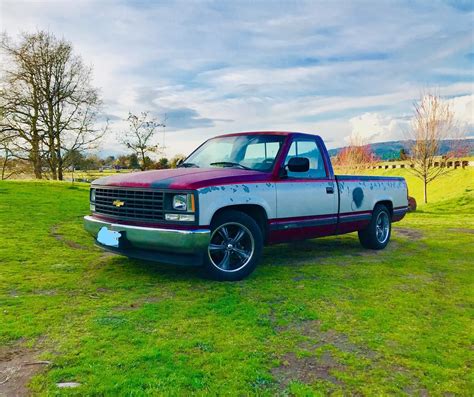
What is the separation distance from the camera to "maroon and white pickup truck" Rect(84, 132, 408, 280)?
4.65 metres

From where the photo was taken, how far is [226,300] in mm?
4188

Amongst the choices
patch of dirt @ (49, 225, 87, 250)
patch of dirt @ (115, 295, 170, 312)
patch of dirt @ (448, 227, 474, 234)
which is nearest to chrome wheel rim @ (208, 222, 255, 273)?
patch of dirt @ (115, 295, 170, 312)

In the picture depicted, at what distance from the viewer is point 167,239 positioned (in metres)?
4.57

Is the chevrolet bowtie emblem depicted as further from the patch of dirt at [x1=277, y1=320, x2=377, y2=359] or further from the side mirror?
the patch of dirt at [x1=277, y1=320, x2=377, y2=359]

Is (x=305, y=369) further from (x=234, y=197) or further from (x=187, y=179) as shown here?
(x=187, y=179)

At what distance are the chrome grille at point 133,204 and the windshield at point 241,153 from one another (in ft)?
4.39

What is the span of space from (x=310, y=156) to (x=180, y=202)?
8.20ft

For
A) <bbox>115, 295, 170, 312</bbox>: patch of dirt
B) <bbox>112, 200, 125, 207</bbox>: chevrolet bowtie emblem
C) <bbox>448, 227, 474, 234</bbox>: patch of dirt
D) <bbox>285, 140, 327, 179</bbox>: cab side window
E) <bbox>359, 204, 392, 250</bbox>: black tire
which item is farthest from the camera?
<bbox>448, 227, 474, 234</bbox>: patch of dirt

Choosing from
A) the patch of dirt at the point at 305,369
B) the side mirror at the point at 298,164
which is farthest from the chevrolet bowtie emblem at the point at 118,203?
the patch of dirt at the point at 305,369

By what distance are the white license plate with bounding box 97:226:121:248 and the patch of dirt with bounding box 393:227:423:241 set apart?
21.2 ft

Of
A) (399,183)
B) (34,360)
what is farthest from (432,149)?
(34,360)

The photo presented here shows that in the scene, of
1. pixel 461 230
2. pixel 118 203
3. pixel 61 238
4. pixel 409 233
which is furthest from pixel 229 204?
pixel 461 230

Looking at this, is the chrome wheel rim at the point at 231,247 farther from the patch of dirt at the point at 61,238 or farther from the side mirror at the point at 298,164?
the patch of dirt at the point at 61,238

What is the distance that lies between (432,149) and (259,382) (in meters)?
29.4
